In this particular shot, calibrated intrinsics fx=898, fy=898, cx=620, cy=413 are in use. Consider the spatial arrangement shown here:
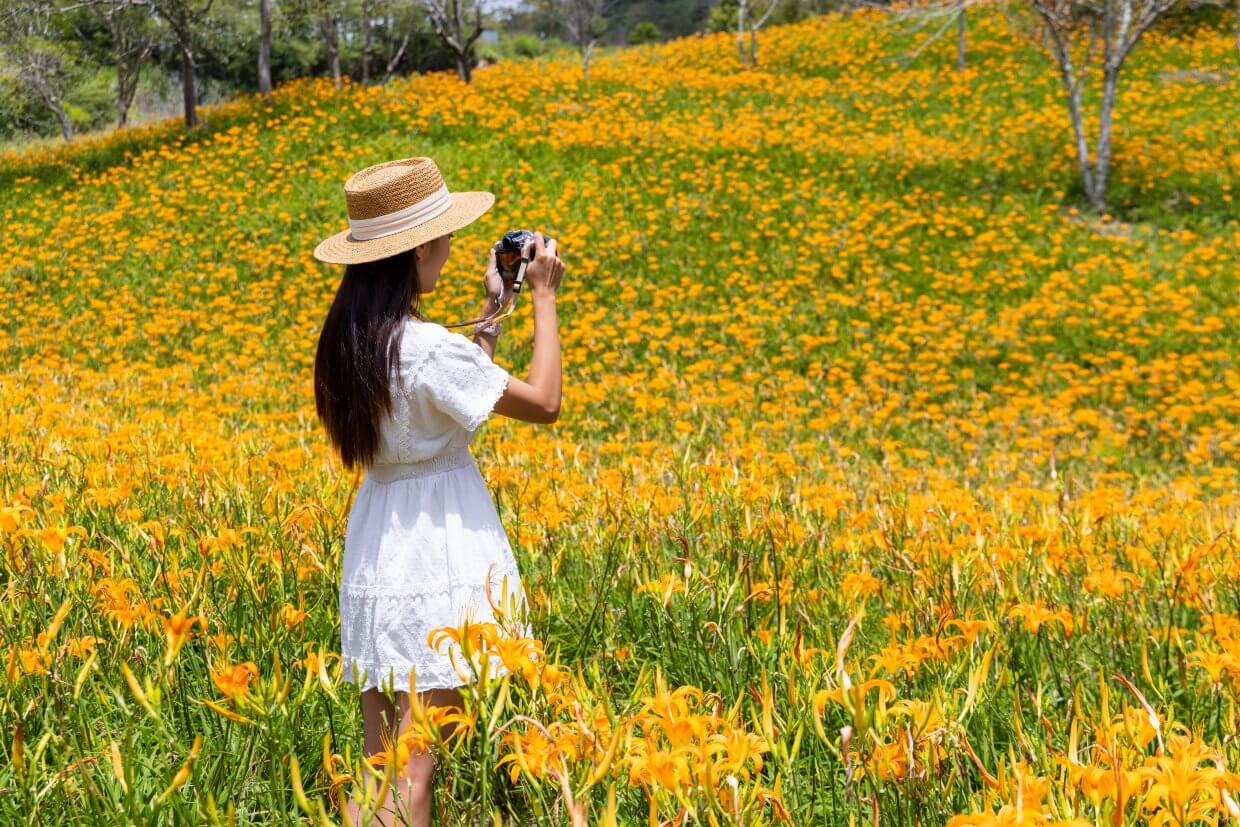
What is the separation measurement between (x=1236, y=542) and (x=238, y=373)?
22.8 feet

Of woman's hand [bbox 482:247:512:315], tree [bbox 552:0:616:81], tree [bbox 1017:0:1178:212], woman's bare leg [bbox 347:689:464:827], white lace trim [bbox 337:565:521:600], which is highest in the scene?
tree [bbox 552:0:616:81]

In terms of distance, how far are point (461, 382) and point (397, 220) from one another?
0.39 metres

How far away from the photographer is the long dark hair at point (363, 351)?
176cm

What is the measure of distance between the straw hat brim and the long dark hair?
0.04m

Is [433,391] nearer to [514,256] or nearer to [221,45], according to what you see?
[514,256]

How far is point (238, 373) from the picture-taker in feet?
24.6

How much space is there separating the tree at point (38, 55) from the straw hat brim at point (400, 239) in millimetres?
16097

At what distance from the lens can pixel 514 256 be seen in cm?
205

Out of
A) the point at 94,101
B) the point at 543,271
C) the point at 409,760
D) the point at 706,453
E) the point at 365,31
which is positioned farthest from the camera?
the point at 94,101

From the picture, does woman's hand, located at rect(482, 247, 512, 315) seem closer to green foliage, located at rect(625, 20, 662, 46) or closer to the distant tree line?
the distant tree line

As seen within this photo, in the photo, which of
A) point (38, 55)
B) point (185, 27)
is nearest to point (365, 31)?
point (185, 27)

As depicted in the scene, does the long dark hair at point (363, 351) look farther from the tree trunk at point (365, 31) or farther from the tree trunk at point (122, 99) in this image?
the tree trunk at point (122, 99)

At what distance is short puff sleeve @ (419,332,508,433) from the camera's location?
174 cm

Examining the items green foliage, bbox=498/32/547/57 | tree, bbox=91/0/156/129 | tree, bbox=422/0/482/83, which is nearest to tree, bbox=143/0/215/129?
tree, bbox=91/0/156/129
